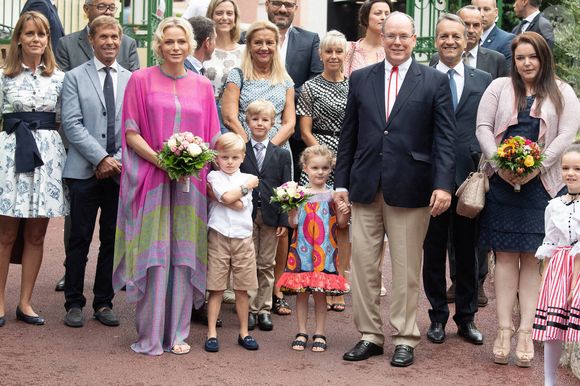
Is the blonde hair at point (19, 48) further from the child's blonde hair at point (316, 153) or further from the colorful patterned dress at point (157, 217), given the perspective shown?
the child's blonde hair at point (316, 153)

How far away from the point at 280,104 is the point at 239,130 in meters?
0.47

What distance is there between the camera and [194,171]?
25.4 ft

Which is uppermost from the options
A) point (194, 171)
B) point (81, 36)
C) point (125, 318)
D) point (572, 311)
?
point (81, 36)

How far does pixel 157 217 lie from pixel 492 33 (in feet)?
14.7

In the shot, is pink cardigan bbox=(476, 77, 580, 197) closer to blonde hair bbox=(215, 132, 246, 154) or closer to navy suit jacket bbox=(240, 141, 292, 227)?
navy suit jacket bbox=(240, 141, 292, 227)

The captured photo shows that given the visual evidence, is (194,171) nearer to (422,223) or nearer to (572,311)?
(422,223)

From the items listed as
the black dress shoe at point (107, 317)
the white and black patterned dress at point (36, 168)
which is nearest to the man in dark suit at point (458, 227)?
the black dress shoe at point (107, 317)

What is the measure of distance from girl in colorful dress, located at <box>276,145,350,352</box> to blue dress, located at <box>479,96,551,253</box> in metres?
1.11

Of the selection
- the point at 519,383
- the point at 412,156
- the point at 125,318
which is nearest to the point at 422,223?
the point at 412,156

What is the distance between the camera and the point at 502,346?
791 centimetres

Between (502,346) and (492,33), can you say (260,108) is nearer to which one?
(502,346)

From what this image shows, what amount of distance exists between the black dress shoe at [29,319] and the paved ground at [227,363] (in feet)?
0.21

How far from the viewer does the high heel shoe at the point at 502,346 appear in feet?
25.9

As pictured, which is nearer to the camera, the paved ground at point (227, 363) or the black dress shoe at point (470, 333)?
the paved ground at point (227, 363)
